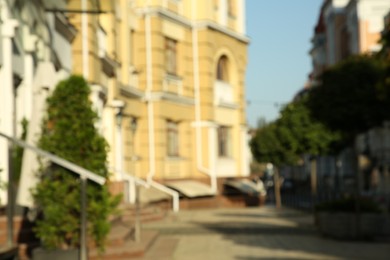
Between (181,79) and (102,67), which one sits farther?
(181,79)

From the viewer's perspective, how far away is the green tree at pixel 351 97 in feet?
50.6

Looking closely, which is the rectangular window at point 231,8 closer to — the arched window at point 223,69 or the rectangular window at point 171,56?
the arched window at point 223,69

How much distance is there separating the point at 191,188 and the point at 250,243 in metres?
12.8

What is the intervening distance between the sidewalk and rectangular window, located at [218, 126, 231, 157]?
1010 centimetres

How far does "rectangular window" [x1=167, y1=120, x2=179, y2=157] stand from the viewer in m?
28.4

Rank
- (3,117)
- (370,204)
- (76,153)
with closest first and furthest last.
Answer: (76,153), (3,117), (370,204)

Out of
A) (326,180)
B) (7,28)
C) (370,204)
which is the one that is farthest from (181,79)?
(326,180)

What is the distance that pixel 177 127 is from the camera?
1153 inches

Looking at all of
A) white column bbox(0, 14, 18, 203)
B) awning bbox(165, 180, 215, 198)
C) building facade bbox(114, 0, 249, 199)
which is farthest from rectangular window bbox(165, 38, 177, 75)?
white column bbox(0, 14, 18, 203)

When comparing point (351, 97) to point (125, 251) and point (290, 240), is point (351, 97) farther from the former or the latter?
point (125, 251)

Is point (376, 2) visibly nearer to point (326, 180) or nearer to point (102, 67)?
point (326, 180)

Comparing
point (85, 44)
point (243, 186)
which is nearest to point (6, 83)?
point (85, 44)

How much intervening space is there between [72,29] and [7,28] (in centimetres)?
513

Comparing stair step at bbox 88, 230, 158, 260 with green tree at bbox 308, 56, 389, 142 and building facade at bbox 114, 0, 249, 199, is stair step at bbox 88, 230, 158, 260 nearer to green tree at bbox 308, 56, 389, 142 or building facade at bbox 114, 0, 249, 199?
green tree at bbox 308, 56, 389, 142
